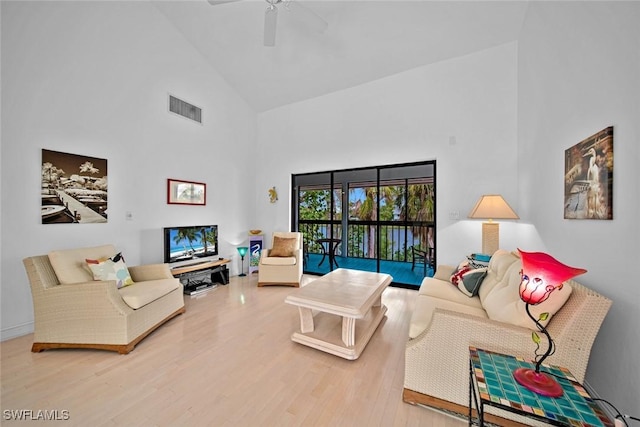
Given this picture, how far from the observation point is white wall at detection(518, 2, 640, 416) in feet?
4.18

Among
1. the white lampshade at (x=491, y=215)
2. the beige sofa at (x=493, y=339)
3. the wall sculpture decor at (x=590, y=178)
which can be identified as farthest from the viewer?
the white lampshade at (x=491, y=215)

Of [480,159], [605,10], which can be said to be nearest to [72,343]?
[605,10]

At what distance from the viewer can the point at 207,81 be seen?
14.2 feet

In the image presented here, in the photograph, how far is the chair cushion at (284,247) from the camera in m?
4.27

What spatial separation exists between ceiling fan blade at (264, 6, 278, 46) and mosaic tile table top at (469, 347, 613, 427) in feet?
11.6

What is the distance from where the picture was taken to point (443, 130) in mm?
3688

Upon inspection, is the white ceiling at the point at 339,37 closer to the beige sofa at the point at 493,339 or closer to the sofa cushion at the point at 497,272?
the sofa cushion at the point at 497,272

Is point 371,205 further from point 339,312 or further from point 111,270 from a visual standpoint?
point 111,270

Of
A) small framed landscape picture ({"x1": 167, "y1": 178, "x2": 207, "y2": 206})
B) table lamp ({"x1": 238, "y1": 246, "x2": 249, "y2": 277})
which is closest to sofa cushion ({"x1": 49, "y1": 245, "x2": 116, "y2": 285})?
small framed landscape picture ({"x1": 167, "y1": 178, "x2": 207, "y2": 206})

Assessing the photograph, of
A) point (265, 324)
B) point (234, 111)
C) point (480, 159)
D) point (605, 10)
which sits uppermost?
point (234, 111)

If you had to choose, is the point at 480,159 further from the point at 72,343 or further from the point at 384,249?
the point at 72,343

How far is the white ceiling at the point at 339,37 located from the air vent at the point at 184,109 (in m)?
1.02

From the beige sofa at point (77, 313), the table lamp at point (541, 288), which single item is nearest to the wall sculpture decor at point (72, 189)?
the beige sofa at point (77, 313)

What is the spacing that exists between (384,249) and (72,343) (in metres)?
4.31
